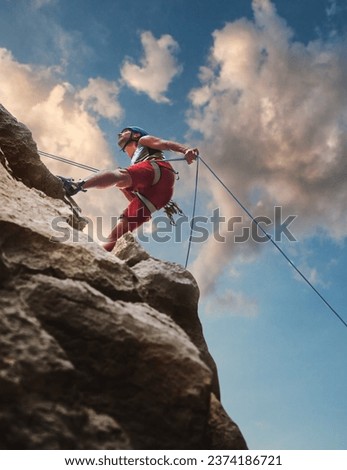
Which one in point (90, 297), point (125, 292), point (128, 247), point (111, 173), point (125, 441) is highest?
point (111, 173)

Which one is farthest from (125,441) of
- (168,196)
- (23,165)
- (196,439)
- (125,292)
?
(168,196)

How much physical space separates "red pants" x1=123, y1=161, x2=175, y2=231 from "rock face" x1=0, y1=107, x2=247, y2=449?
324cm

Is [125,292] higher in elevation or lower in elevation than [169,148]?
lower

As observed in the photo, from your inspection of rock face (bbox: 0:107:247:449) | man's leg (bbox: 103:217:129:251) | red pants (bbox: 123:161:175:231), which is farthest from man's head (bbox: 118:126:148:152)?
rock face (bbox: 0:107:247:449)

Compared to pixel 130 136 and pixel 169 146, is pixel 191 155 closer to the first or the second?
pixel 169 146

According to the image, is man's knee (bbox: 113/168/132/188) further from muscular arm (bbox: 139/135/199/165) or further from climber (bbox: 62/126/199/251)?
muscular arm (bbox: 139/135/199/165)

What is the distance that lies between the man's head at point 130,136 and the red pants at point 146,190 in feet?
4.18

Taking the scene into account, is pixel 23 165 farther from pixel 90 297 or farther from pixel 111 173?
pixel 90 297

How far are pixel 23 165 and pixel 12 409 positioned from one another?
3946 mm

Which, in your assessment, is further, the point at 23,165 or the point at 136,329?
the point at 23,165

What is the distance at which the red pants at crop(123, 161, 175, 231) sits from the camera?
6879 mm

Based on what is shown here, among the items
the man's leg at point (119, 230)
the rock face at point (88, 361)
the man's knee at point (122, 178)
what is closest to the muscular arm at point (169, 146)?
the man's knee at point (122, 178)

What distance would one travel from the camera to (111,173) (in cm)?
624

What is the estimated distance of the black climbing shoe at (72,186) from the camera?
605 cm
